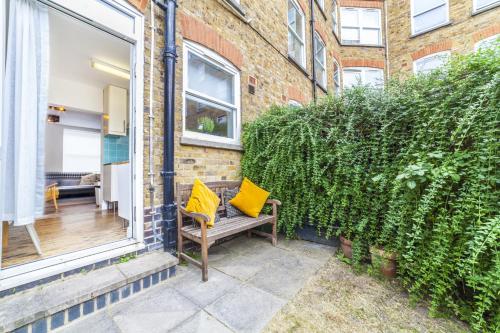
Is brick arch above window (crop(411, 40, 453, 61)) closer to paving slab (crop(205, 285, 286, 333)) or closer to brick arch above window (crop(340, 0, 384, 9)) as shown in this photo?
brick arch above window (crop(340, 0, 384, 9))

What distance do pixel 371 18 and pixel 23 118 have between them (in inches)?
480

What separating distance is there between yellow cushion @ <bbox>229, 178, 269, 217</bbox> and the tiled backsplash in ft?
12.2

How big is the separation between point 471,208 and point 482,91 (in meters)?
0.95

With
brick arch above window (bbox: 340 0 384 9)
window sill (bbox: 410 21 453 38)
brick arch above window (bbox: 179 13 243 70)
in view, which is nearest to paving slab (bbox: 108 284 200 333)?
brick arch above window (bbox: 179 13 243 70)

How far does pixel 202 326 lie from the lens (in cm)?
149

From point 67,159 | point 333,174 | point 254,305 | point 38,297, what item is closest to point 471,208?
point 333,174

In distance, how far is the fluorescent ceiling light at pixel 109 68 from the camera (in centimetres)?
410

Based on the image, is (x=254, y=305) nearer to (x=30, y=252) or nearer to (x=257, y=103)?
(x=30, y=252)

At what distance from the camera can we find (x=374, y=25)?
914 cm

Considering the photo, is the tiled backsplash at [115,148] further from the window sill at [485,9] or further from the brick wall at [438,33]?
the window sill at [485,9]

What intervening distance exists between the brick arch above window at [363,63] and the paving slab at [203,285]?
10.0 metres

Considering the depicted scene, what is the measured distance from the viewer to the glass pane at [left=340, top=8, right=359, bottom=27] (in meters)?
9.24

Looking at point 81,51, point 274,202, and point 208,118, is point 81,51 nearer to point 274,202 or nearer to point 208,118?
point 208,118

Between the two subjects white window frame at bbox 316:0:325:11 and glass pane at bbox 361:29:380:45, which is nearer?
white window frame at bbox 316:0:325:11
